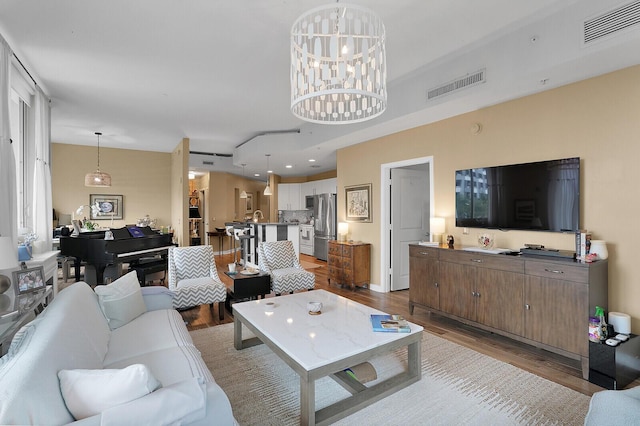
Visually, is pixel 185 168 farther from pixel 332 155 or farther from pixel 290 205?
pixel 290 205

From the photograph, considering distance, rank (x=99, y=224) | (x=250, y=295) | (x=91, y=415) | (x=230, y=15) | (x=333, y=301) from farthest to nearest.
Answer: (x=99, y=224) → (x=250, y=295) → (x=333, y=301) → (x=230, y=15) → (x=91, y=415)

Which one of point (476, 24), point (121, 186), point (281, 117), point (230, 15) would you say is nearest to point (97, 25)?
point (230, 15)

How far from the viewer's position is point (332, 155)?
6855 mm

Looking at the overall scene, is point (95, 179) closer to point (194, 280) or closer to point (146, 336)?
point (194, 280)

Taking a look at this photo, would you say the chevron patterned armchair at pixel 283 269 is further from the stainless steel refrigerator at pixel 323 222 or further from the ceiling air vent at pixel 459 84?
the stainless steel refrigerator at pixel 323 222

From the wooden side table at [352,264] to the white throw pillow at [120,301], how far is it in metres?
3.42

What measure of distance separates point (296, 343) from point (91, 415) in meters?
1.23

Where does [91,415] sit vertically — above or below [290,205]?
below

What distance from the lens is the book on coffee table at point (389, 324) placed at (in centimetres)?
237

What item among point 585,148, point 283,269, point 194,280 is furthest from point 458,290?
point 194,280

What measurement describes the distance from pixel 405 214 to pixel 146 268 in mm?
4440

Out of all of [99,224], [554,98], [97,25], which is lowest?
[99,224]

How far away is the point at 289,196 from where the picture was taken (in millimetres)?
10344

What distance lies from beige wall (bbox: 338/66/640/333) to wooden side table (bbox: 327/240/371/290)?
1708mm
